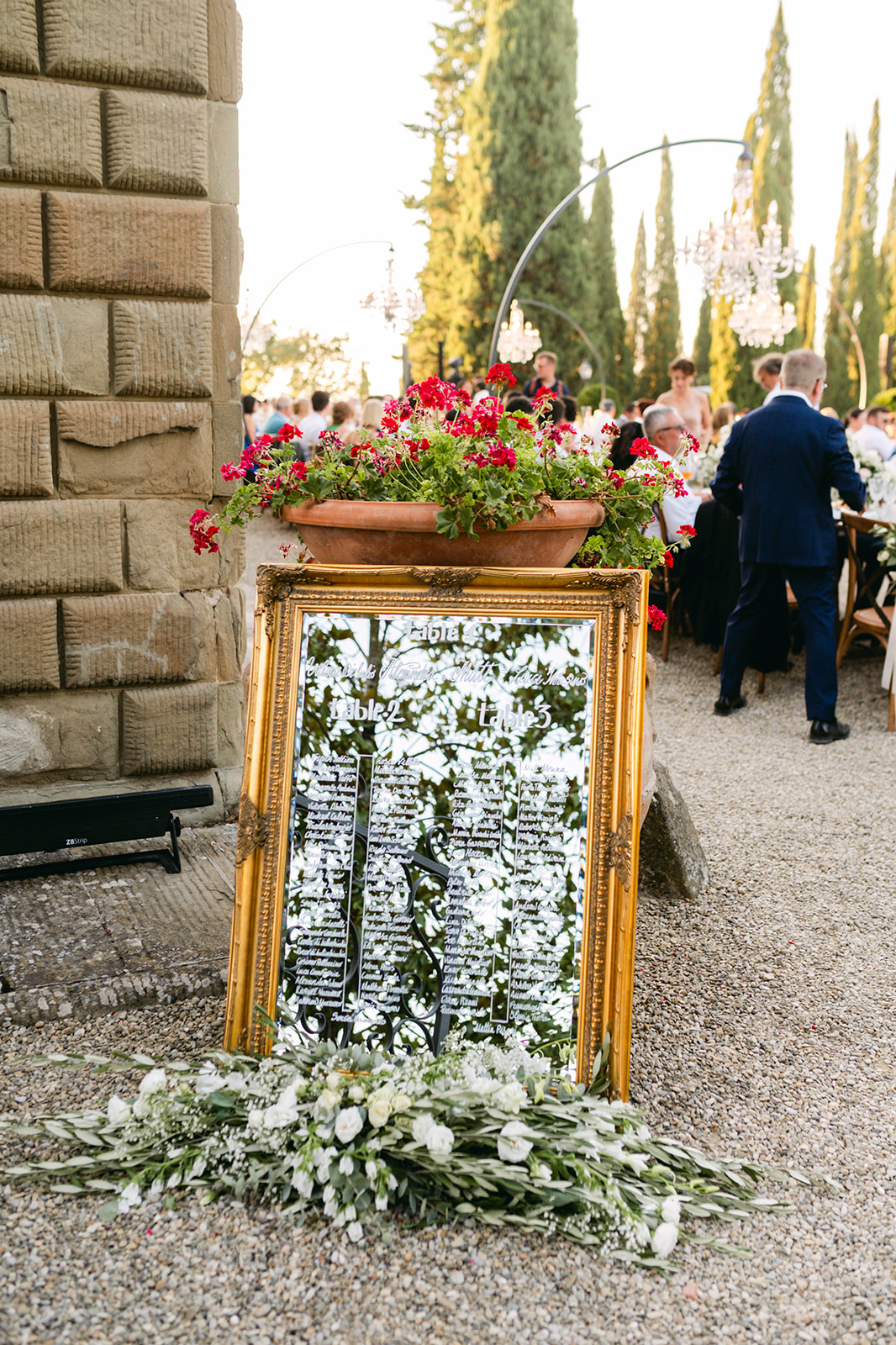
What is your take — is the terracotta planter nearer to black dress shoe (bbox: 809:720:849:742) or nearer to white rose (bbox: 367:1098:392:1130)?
white rose (bbox: 367:1098:392:1130)

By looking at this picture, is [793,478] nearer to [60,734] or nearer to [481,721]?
[60,734]

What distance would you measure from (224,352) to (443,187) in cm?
2962

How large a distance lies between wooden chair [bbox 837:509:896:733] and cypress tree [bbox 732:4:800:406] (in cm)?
2742

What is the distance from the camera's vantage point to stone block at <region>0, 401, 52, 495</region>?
3578mm

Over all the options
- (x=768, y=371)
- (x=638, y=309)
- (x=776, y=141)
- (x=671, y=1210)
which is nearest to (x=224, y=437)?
(x=671, y=1210)

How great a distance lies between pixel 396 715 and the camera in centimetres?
233

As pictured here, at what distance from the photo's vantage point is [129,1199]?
79.5 inches

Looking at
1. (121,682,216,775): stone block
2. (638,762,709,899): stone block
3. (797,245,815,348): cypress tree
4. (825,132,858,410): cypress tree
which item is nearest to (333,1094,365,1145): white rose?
(638,762,709,899): stone block

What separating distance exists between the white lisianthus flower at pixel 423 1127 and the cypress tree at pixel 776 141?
33.1 meters

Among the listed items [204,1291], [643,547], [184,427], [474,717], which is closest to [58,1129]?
[204,1291]

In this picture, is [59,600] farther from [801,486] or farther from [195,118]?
[801,486]

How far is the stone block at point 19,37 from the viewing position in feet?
11.2

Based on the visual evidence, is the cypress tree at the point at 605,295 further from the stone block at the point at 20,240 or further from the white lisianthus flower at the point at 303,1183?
the white lisianthus flower at the point at 303,1183

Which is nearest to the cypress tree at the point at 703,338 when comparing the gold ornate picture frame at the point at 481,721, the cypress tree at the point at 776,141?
the cypress tree at the point at 776,141
